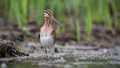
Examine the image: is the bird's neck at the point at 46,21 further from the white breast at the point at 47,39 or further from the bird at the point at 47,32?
the white breast at the point at 47,39

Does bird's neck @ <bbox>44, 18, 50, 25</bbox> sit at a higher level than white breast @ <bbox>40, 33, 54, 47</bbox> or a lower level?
higher

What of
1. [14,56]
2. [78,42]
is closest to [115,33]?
[78,42]

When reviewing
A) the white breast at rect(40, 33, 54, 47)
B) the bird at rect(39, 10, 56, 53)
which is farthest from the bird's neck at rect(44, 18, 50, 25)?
the white breast at rect(40, 33, 54, 47)

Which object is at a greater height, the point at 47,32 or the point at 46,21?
the point at 46,21

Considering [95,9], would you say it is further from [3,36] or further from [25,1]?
[3,36]

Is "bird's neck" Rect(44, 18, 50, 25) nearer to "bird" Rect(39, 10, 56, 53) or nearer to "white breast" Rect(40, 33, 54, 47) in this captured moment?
"bird" Rect(39, 10, 56, 53)

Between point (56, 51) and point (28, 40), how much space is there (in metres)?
0.90

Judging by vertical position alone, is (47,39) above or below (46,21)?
below

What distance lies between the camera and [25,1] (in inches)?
186

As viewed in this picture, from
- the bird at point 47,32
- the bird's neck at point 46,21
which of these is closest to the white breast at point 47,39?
the bird at point 47,32

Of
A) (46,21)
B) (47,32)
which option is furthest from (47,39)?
(46,21)

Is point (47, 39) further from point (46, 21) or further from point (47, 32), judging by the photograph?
point (46, 21)

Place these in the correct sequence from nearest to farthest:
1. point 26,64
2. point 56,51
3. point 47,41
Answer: point 26,64
point 47,41
point 56,51

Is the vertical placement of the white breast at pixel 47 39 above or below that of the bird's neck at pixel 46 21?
below
